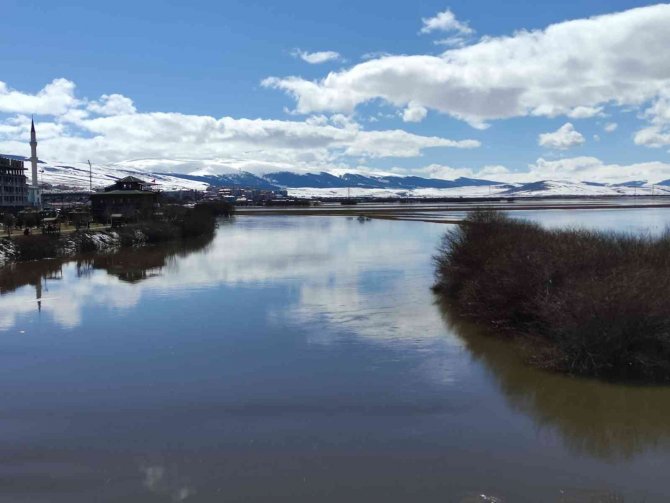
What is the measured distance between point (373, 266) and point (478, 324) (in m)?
17.0

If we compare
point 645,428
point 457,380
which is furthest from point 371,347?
point 645,428

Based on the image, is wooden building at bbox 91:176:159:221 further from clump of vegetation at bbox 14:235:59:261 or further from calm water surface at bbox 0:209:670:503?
calm water surface at bbox 0:209:670:503

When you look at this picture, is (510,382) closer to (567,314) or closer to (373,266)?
(567,314)

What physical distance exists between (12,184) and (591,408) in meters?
109

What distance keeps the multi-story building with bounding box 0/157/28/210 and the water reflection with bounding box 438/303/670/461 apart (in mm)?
99679

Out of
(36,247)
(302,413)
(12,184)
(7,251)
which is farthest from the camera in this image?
(12,184)

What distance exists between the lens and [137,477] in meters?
10.7

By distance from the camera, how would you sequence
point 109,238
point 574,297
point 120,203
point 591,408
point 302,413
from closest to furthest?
point 302,413 → point 591,408 → point 574,297 → point 109,238 → point 120,203

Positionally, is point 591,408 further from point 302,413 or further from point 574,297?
point 302,413

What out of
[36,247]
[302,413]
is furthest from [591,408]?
[36,247]

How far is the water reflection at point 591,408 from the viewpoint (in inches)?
483

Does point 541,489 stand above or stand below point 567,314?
below

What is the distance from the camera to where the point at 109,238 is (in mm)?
57156

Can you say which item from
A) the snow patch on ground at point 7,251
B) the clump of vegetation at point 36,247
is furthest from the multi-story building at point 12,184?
the snow patch on ground at point 7,251
